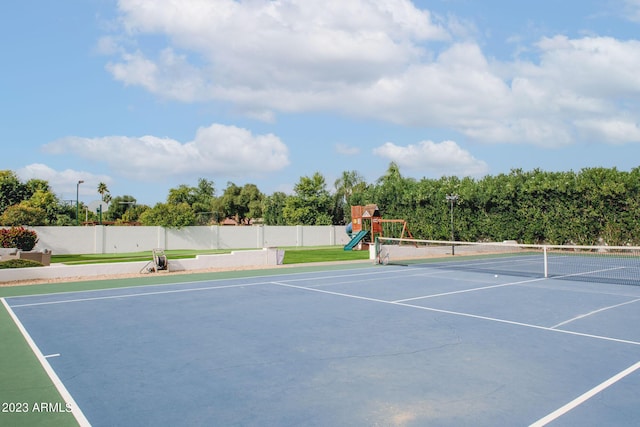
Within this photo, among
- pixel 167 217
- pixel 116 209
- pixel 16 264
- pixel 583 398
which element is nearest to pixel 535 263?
pixel 583 398

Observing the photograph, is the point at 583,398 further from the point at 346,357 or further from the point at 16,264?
the point at 16,264

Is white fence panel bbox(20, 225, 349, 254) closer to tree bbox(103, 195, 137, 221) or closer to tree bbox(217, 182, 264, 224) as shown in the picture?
tree bbox(217, 182, 264, 224)

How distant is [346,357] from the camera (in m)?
7.46

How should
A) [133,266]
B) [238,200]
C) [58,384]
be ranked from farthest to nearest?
[238,200] < [133,266] < [58,384]

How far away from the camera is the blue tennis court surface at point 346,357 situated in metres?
5.32

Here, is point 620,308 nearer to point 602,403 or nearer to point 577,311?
point 577,311

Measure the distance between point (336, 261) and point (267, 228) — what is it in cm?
1767

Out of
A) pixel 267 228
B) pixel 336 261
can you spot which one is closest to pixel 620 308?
pixel 336 261

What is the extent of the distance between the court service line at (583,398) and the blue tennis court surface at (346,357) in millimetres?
23

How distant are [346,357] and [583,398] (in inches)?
125

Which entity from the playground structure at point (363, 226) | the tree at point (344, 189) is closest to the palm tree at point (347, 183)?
the tree at point (344, 189)

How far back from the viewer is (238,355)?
7668 millimetres

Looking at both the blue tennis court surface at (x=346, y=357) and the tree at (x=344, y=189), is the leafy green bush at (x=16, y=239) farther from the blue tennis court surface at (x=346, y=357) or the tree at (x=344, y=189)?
the tree at (x=344, y=189)

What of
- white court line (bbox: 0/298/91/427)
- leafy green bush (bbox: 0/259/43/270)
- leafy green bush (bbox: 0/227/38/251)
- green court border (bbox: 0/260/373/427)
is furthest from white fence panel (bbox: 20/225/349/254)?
white court line (bbox: 0/298/91/427)
